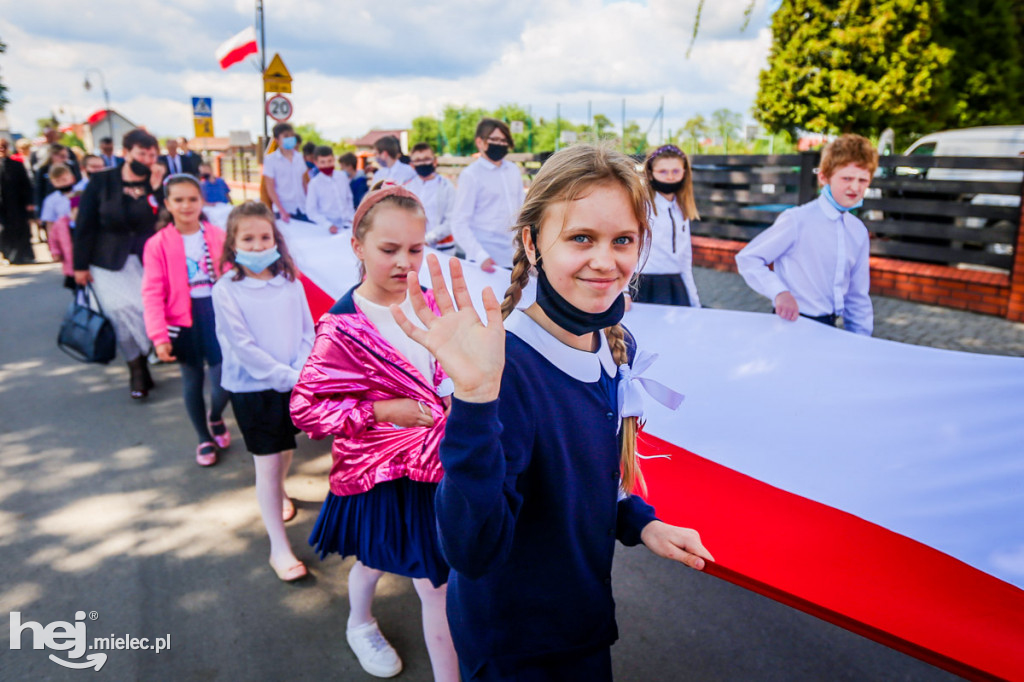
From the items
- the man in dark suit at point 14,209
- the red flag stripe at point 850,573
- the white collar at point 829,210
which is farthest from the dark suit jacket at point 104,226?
the man in dark suit at point 14,209

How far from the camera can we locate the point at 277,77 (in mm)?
14570

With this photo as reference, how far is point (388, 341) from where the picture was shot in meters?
2.63

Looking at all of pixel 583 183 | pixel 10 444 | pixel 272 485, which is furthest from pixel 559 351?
pixel 10 444

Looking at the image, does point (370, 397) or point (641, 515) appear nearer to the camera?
point (641, 515)

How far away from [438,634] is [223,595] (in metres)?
1.46

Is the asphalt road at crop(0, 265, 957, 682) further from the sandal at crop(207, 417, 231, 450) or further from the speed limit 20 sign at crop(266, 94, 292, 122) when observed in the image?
the speed limit 20 sign at crop(266, 94, 292, 122)

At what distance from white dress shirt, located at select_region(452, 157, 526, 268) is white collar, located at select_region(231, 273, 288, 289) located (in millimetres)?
2918

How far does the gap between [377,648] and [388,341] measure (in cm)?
133

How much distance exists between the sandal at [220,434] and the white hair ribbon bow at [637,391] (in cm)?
426

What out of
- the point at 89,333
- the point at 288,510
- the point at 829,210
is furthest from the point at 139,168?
the point at 829,210

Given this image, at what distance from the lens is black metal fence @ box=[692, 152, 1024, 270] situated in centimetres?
856

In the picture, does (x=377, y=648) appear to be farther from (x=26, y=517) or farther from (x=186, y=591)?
(x=26, y=517)

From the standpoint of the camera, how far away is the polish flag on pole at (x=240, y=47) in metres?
17.5

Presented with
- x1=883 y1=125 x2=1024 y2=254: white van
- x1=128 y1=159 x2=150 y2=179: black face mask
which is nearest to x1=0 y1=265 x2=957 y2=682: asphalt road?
x1=128 y1=159 x2=150 y2=179: black face mask
